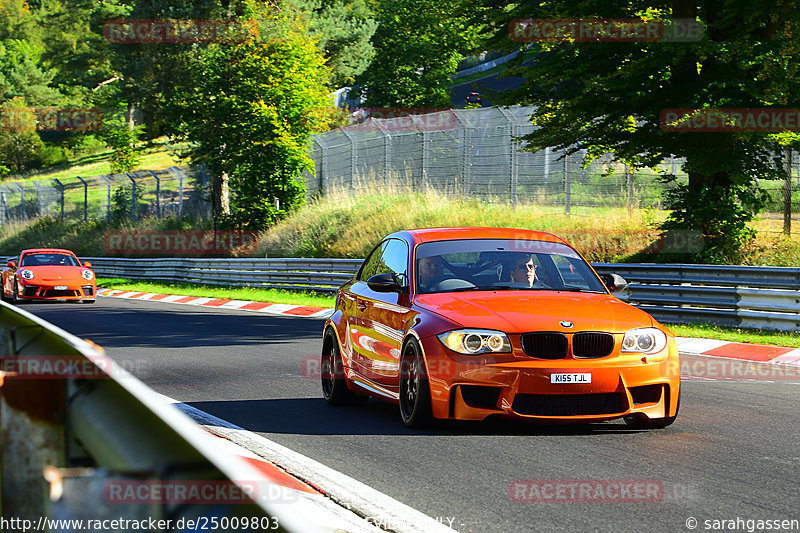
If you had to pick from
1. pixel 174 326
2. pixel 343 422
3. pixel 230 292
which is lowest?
pixel 230 292

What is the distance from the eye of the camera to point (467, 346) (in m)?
7.41

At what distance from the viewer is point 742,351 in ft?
44.9

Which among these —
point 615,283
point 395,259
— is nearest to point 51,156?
point 395,259

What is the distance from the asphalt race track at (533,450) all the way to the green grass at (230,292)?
12.6 metres

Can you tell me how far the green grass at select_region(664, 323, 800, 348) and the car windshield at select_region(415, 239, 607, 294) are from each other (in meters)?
6.27

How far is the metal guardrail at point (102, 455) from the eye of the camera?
193cm

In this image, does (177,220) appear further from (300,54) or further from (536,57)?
(536,57)

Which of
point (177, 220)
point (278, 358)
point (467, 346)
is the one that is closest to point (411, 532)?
point (467, 346)

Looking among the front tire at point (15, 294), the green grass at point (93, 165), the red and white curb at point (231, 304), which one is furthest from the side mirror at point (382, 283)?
the green grass at point (93, 165)

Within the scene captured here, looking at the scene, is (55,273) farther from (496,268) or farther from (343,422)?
(496,268)

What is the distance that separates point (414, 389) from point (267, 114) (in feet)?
97.3

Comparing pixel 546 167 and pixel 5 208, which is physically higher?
pixel 546 167

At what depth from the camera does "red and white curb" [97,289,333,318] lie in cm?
2227

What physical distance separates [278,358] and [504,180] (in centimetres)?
1680
